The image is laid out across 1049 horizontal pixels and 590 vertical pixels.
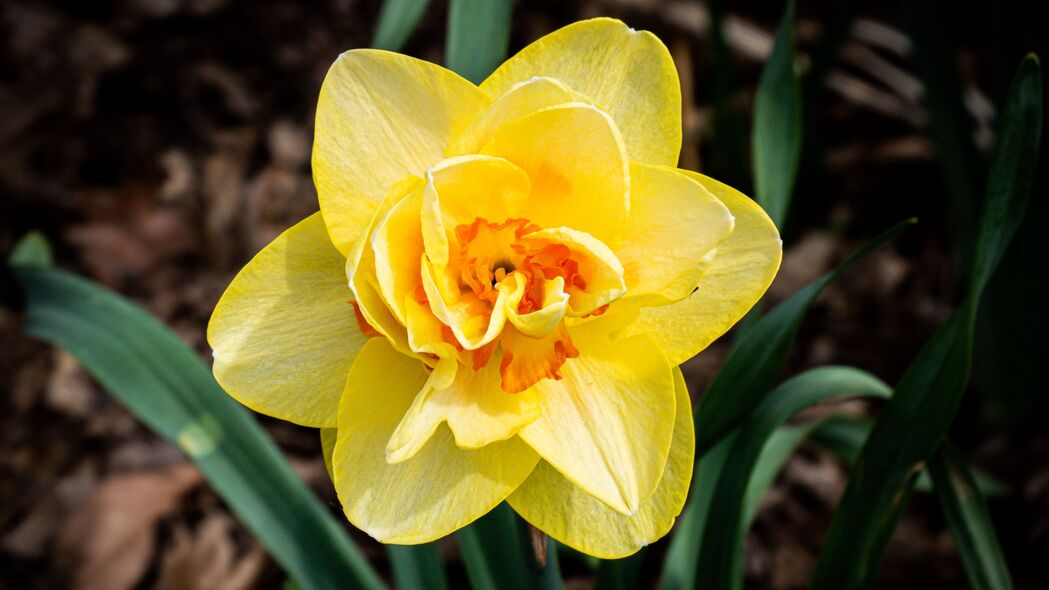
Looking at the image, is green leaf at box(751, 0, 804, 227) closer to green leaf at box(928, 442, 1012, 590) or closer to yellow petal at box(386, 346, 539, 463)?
green leaf at box(928, 442, 1012, 590)

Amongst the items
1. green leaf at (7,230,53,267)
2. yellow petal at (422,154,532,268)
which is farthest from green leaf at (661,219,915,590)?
green leaf at (7,230,53,267)

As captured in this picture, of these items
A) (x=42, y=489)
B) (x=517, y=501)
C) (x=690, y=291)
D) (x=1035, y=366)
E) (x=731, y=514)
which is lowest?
(x=42, y=489)

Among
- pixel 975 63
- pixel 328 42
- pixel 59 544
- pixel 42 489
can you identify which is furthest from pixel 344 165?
pixel 975 63

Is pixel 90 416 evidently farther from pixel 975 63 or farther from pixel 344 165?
pixel 975 63

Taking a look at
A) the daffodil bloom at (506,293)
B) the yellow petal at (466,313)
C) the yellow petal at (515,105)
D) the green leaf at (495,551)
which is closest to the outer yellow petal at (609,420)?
the daffodil bloom at (506,293)

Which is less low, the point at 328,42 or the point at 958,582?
the point at 328,42

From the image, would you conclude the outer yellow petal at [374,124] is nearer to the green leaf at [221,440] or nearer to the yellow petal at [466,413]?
the yellow petal at [466,413]

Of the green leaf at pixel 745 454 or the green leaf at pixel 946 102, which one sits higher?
the green leaf at pixel 946 102
